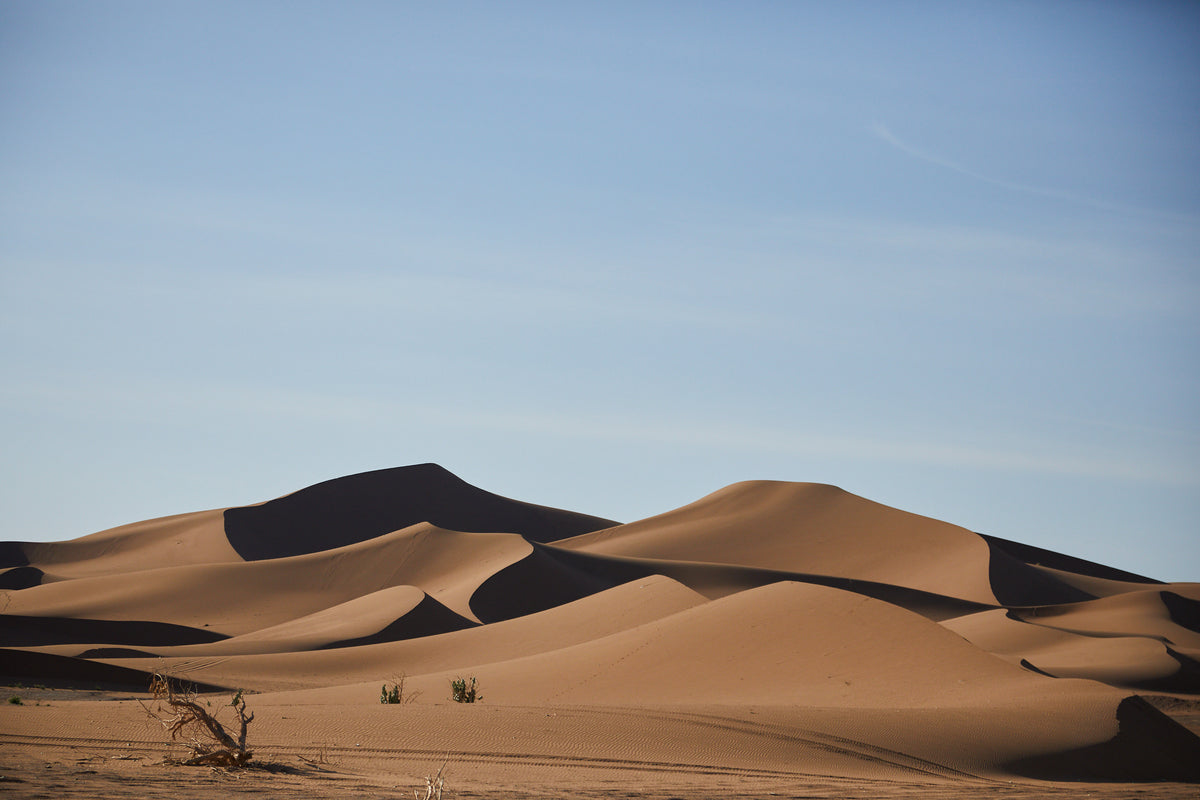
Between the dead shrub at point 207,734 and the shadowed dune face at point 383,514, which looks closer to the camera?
the dead shrub at point 207,734

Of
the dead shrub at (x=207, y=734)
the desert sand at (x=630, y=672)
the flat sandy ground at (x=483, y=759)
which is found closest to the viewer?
the flat sandy ground at (x=483, y=759)

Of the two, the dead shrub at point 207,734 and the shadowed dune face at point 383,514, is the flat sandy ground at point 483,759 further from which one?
the shadowed dune face at point 383,514

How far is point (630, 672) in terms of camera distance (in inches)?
995

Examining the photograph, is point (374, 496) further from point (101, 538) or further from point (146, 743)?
point (146, 743)

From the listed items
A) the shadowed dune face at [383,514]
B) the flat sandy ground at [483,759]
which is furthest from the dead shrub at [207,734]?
the shadowed dune face at [383,514]

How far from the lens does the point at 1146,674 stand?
3450cm

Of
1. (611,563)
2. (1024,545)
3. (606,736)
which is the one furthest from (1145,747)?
(1024,545)

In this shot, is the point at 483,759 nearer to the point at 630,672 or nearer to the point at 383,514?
the point at 630,672

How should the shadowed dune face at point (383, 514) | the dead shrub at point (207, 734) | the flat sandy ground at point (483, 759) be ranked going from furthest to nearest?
1. the shadowed dune face at point (383, 514)
2. the dead shrub at point (207, 734)
3. the flat sandy ground at point (483, 759)

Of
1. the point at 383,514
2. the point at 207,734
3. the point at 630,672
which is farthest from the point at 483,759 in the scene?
the point at 383,514

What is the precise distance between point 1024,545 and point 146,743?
73799 millimetres

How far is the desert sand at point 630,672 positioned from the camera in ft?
45.1

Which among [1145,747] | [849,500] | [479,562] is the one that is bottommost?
[1145,747]

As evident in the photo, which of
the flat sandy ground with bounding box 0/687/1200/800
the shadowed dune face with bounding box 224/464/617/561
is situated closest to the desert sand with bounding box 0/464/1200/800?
the flat sandy ground with bounding box 0/687/1200/800
